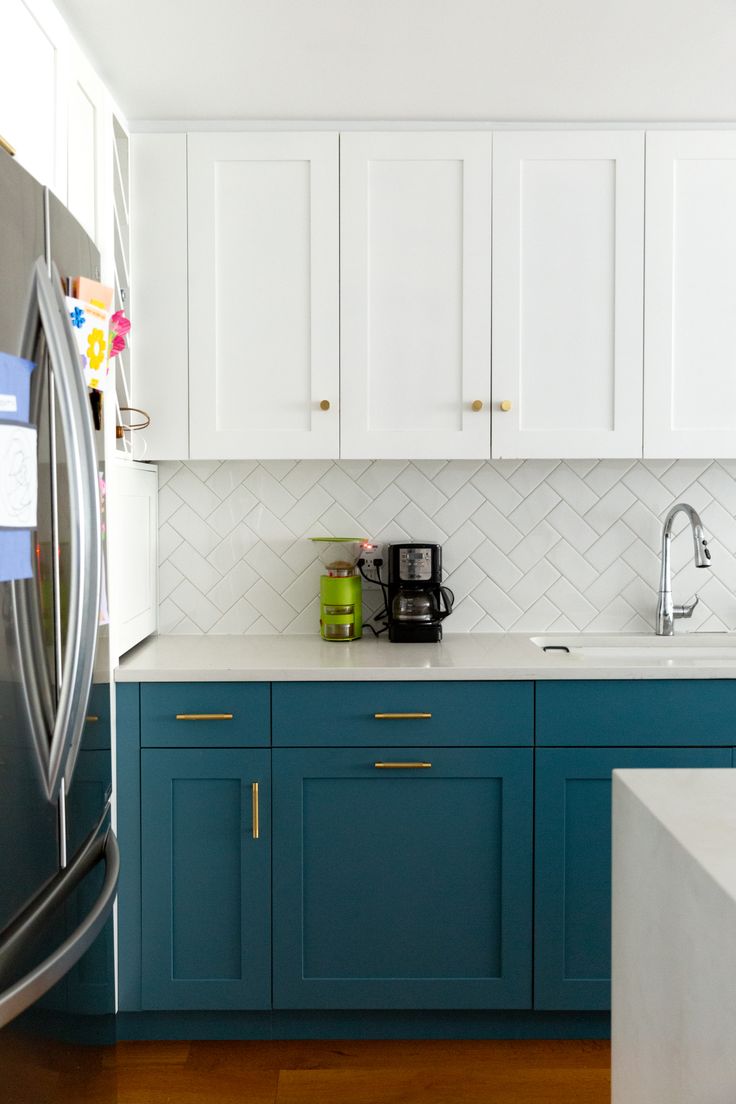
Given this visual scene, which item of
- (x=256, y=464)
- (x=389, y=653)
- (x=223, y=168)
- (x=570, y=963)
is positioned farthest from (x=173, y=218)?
(x=570, y=963)

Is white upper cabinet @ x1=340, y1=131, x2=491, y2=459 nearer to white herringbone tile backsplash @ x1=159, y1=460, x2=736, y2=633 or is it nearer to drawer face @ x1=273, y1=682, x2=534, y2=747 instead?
white herringbone tile backsplash @ x1=159, y1=460, x2=736, y2=633

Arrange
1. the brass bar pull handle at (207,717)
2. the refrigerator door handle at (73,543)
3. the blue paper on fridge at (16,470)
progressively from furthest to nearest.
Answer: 1. the brass bar pull handle at (207,717)
2. the refrigerator door handle at (73,543)
3. the blue paper on fridge at (16,470)

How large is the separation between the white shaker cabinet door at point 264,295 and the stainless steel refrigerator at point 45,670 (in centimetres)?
104

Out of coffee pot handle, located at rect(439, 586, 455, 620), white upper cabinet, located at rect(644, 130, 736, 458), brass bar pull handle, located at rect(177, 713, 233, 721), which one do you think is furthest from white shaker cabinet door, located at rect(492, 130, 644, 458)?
brass bar pull handle, located at rect(177, 713, 233, 721)

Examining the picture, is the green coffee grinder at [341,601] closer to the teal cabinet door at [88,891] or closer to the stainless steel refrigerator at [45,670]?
the teal cabinet door at [88,891]

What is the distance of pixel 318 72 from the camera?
2.27m

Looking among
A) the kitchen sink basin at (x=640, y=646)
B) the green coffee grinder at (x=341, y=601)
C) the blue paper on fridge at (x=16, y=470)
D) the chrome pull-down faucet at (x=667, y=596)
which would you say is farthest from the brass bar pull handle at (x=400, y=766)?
the blue paper on fridge at (x=16, y=470)

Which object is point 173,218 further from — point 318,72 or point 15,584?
point 15,584

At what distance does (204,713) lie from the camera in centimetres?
231

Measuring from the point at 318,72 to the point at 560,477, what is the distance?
1.32 m

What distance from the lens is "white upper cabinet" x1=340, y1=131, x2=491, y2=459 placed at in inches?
100

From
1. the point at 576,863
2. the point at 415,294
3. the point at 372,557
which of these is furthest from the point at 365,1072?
the point at 415,294

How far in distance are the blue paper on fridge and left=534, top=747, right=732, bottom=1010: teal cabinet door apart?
1480 mm

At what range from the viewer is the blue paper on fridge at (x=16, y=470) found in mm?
1190
